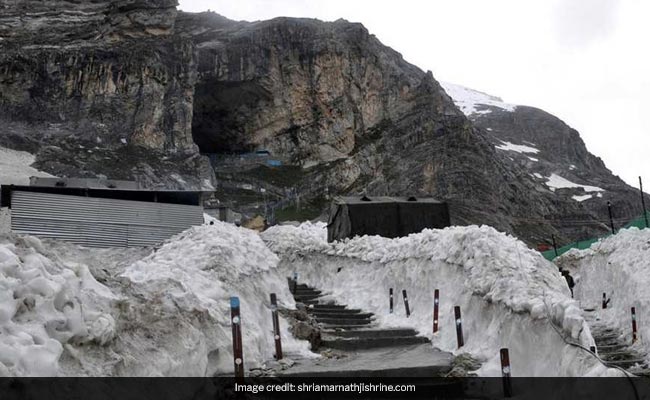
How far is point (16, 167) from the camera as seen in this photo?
66.6 meters

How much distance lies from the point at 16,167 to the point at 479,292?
213 feet

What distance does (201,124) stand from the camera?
102 metres

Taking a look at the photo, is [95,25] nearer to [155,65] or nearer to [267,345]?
[155,65]

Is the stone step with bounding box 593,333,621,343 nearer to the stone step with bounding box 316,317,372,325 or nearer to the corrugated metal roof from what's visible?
the stone step with bounding box 316,317,372,325

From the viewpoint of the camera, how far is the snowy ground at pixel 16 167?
61.7 m

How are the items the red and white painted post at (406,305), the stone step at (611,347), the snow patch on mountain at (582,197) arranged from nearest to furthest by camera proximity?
1. the stone step at (611,347)
2. the red and white painted post at (406,305)
3. the snow patch on mountain at (582,197)

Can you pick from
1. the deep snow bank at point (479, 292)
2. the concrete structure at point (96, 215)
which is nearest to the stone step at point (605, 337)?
the deep snow bank at point (479, 292)

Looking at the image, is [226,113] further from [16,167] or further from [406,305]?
[406,305]

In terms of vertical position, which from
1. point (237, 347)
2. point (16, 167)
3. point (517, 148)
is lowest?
point (237, 347)

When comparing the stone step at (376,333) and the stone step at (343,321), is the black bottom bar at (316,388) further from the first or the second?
the stone step at (343,321)

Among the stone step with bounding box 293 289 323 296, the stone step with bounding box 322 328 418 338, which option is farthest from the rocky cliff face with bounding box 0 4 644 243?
the stone step with bounding box 322 328 418 338

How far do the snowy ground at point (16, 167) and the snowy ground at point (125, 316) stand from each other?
5435cm

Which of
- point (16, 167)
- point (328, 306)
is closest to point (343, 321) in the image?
point (328, 306)

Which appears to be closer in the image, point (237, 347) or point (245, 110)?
point (237, 347)
